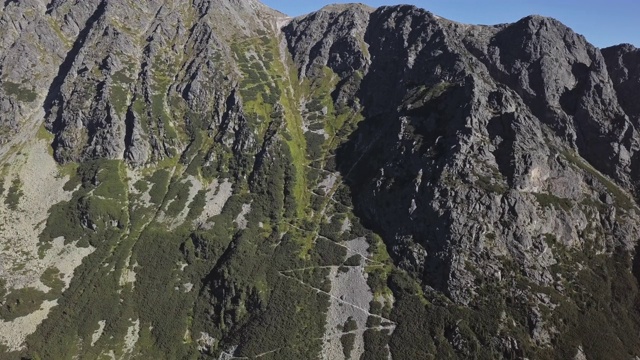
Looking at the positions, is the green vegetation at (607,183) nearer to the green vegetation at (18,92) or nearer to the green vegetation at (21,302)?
the green vegetation at (21,302)

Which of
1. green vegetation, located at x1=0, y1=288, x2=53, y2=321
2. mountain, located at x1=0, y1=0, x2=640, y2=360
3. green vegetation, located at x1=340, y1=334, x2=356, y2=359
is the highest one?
mountain, located at x1=0, y1=0, x2=640, y2=360

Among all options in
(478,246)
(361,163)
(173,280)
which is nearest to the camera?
(478,246)

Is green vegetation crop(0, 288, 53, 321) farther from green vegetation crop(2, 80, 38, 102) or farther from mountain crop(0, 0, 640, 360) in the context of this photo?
green vegetation crop(2, 80, 38, 102)

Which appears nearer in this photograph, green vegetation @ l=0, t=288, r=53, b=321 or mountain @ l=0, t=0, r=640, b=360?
mountain @ l=0, t=0, r=640, b=360

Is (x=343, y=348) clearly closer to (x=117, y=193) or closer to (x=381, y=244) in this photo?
(x=381, y=244)

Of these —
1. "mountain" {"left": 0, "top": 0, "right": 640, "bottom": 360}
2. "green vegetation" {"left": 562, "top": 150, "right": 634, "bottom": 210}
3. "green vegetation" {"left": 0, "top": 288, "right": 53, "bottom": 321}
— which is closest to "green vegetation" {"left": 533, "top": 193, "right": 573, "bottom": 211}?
"mountain" {"left": 0, "top": 0, "right": 640, "bottom": 360}

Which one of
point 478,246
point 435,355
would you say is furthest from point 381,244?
point 435,355

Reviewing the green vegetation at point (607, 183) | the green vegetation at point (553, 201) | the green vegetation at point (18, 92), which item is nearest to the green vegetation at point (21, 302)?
the green vegetation at point (18, 92)

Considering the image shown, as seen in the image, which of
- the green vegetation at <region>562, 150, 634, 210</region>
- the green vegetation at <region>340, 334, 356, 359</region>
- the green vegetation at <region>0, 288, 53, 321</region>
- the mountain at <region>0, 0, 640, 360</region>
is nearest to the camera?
the green vegetation at <region>340, 334, 356, 359</region>

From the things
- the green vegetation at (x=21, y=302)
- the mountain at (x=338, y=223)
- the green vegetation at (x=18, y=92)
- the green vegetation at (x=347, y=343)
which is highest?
the green vegetation at (x=18, y=92)
